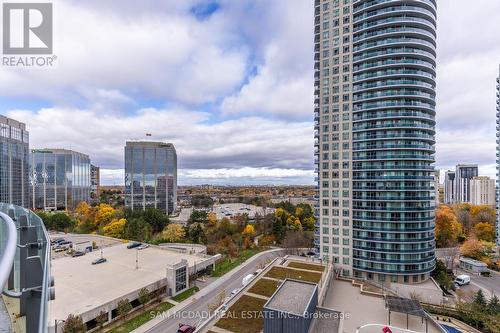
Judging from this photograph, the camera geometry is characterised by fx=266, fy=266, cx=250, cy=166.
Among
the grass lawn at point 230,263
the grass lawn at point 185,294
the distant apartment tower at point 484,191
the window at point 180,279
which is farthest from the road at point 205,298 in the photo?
the distant apartment tower at point 484,191

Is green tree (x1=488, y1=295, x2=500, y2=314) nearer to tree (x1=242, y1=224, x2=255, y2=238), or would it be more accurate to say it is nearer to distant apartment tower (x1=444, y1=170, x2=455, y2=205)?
tree (x1=242, y1=224, x2=255, y2=238)

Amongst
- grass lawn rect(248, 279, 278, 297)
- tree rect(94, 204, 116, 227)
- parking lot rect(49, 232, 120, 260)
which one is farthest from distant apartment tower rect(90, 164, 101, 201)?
grass lawn rect(248, 279, 278, 297)

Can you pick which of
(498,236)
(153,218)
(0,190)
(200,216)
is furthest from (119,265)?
(498,236)

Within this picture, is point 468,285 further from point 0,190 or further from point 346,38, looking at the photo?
point 0,190

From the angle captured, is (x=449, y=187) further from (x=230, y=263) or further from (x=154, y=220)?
(x=154, y=220)

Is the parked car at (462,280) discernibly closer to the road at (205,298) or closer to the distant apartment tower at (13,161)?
the road at (205,298)

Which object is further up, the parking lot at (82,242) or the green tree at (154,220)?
the green tree at (154,220)
